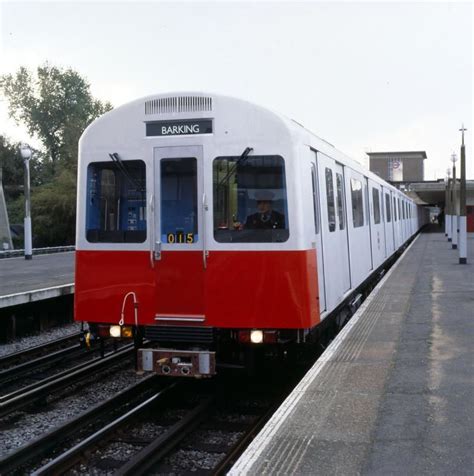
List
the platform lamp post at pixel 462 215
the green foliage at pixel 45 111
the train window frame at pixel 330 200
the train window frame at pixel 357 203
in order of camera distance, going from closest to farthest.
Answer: the train window frame at pixel 330 200, the train window frame at pixel 357 203, the platform lamp post at pixel 462 215, the green foliage at pixel 45 111

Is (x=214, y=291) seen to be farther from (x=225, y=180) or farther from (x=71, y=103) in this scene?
(x=71, y=103)

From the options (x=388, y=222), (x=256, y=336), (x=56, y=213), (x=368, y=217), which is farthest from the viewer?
(x=56, y=213)

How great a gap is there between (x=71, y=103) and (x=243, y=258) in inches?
2553

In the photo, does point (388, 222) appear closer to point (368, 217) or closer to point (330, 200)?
point (368, 217)

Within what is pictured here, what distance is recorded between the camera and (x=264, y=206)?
22.1 ft

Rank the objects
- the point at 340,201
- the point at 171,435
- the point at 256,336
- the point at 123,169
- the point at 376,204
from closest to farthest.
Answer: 1. the point at 171,435
2. the point at 256,336
3. the point at 123,169
4. the point at 340,201
5. the point at 376,204

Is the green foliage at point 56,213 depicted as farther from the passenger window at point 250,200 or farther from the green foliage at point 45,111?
the passenger window at point 250,200

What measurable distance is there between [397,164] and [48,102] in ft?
214

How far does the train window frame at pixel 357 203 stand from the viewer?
1090cm

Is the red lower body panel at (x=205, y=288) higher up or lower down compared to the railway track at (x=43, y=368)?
higher up

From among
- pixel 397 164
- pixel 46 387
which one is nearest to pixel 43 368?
pixel 46 387

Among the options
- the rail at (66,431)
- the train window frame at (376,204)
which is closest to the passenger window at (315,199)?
the rail at (66,431)

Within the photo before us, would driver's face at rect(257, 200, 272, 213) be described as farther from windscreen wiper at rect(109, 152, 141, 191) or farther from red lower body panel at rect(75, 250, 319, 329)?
windscreen wiper at rect(109, 152, 141, 191)

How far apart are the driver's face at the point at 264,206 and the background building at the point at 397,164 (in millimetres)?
109065
